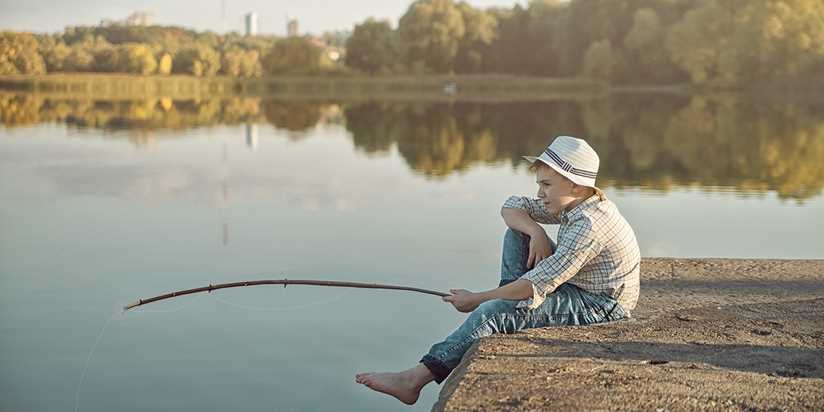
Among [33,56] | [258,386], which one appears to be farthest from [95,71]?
[258,386]

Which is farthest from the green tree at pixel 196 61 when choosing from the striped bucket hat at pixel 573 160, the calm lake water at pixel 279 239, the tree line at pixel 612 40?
the striped bucket hat at pixel 573 160

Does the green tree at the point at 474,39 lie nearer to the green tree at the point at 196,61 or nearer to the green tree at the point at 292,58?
the green tree at the point at 292,58

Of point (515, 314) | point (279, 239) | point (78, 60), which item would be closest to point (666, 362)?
point (515, 314)

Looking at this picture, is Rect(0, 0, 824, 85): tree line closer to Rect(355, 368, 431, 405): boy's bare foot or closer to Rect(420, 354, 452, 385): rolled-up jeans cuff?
Rect(355, 368, 431, 405): boy's bare foot

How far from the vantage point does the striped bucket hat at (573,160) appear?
16.5 feet

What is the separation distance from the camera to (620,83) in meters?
79.2

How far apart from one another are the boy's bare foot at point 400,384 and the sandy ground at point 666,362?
167 millimetres

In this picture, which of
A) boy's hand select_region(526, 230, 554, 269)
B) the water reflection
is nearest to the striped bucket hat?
boy's hand select_region(526, 230, 554, 269)

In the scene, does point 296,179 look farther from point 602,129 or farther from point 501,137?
point 602,129

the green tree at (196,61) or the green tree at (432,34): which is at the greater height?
the green tree at (432,34)

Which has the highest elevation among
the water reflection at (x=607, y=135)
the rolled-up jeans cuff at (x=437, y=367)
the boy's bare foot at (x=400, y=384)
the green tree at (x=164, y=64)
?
the rolled-up jeans cuff at (x=437, y=367)

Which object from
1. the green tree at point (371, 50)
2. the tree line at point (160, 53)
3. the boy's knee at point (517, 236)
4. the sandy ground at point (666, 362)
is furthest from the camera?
the green tree at point (371, 50)

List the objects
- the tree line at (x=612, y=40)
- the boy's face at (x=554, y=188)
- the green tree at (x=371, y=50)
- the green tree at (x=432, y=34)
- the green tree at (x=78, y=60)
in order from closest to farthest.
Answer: the boy's face at (x=554, y=188) → the green tree at (x=78, y=60) → the tree line at (x=612, y=40) → the green tree at (x=432, y=34) → the green tree at (x=371, y=50)

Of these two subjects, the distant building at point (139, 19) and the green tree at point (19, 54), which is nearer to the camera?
the green tree at point (19, 54)
